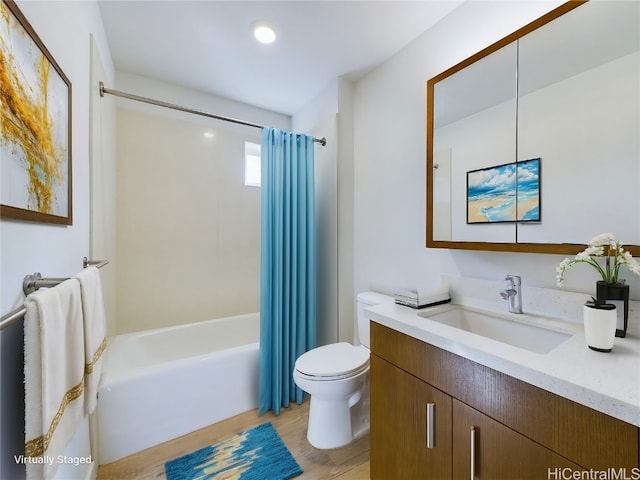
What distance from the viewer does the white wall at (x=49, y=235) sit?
24.9 inches

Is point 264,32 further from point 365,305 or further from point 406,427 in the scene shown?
point 406,427

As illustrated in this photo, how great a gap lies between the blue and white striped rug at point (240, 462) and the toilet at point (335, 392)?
0.67 ft

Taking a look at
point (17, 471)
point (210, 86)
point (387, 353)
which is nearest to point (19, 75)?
point (17, 471)

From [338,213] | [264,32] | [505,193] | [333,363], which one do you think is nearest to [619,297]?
[505,193]

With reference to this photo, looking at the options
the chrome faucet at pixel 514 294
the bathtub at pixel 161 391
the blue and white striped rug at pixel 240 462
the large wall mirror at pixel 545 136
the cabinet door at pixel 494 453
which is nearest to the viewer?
the cabinet door at pixel 494 453

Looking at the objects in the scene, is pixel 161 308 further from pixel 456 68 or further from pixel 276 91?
pixel 456 68

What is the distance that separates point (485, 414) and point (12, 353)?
1331mm

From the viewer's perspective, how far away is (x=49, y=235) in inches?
33.8

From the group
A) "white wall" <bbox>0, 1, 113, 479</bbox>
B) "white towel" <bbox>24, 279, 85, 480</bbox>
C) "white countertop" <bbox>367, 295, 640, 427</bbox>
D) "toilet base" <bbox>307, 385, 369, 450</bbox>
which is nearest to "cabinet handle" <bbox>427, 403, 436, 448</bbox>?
"white countertop" <bbox>367, 295, 640, 427</bbox>

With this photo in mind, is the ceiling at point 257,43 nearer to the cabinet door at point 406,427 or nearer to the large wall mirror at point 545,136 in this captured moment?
the large wall mirror at point 545,136

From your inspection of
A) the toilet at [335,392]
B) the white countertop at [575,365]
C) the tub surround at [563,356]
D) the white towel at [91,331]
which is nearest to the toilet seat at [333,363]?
the toilet at [335,392]

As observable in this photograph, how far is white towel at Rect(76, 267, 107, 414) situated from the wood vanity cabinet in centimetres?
105

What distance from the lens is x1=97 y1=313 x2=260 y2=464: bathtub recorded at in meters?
1.48

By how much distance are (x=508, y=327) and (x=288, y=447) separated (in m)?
1.37
